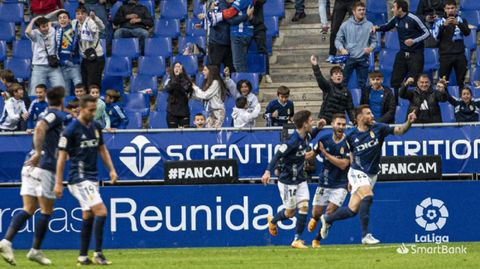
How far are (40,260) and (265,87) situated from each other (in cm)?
1066

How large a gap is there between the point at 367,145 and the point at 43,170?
5.05m

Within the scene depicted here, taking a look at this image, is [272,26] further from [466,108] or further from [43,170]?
[43,170]

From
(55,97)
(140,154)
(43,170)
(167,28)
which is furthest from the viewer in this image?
(167,28)

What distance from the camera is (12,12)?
96.5ft

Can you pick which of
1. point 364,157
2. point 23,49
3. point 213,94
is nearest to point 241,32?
point 213,94

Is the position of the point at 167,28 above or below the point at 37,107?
above

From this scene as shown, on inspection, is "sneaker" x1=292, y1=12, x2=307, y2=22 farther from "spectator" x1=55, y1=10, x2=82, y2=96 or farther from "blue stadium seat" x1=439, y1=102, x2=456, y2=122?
"blue stadium seat" x1=439, y1=102, x2=456, y2=122

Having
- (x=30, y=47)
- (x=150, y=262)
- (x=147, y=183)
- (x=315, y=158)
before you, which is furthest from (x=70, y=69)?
(x=150, y=262)

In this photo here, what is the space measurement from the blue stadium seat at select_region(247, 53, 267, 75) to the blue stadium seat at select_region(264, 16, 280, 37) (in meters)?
0.92

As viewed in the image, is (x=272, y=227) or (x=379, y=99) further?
(x=379, y=99)

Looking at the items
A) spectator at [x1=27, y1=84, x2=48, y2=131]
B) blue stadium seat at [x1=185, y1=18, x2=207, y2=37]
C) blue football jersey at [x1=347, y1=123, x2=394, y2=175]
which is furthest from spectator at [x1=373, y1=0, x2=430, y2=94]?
spectator at [x1=27, y1=84, x2=48, y2=131]

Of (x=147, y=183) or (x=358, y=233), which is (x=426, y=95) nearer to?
(x=358, y=233)

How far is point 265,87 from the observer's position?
2656 cm

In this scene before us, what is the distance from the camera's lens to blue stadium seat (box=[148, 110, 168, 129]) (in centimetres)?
2473
